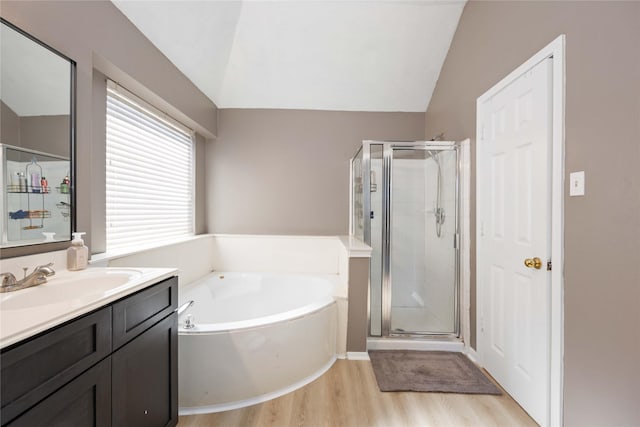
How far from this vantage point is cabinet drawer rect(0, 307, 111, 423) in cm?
69

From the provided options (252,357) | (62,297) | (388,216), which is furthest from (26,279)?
(388,216)

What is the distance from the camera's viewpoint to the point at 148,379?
120 cm

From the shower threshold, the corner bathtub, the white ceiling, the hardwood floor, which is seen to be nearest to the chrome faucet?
the corner bathtub

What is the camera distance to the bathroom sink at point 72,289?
1.00 meters

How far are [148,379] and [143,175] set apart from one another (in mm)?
1609

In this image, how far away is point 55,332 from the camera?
0.80 meters

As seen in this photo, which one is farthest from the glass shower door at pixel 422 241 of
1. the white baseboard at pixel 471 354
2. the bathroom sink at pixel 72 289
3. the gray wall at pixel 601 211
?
the bathroom sink at pixel 72 289

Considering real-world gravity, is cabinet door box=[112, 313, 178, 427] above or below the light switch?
below

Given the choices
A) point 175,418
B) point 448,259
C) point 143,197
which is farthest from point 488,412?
point 143,197

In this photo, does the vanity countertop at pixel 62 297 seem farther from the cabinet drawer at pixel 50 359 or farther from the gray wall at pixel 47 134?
the gray wall at pixel 47 134

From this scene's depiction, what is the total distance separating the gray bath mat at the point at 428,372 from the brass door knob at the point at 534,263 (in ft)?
2.94

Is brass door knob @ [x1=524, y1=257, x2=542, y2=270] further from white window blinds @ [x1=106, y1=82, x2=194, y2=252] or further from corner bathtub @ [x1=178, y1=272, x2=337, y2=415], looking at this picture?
white window blinds @ [x1=106, y1=82, x2=194, y2=252]

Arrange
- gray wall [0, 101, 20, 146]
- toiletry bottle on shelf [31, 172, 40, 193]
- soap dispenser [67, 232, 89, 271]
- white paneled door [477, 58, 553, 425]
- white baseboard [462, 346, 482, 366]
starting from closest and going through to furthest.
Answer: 1. gray wall [0, 101, 20, 146]
2. toiletry bottle on shelf [31, 172, 40, 193]
3. soap dispenser [67, 232, 89, 271]
4. white paneled door [477, 58, 553, 425]
5. white baseboard [462, 346, 482, 366]

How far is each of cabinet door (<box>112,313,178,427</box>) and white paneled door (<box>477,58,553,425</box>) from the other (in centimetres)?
193
